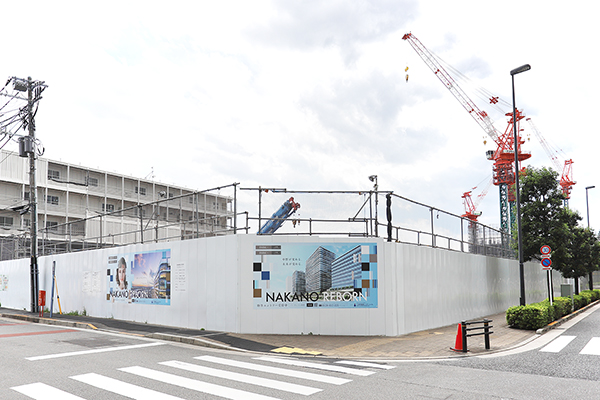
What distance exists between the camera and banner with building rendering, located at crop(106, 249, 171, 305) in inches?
666

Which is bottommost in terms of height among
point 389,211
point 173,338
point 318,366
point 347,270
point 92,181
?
point 173,338

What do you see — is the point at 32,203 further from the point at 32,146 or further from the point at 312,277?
the point at 312,277

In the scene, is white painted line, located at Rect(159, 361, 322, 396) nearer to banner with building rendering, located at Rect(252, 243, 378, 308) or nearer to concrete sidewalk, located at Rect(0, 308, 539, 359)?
concrete sidewalk, located at Rect(0, 308, 539, 359)

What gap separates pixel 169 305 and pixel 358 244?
735 centimetres

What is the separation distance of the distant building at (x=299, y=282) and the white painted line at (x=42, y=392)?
7.87m

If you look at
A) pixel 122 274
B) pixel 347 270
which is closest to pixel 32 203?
pixel 122 274

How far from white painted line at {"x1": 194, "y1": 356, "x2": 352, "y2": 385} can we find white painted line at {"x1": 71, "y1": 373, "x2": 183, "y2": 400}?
8.23 ft

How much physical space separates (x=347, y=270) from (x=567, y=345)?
681cm

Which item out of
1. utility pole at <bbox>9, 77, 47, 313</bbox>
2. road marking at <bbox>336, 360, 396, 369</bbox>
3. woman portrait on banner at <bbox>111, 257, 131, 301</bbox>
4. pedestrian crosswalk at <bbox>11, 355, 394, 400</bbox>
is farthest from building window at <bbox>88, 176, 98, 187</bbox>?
road marking at <bbox>336, 360, 396, 369</bbox>

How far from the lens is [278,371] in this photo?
9.28 metres

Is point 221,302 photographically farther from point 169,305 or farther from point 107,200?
point 107,200

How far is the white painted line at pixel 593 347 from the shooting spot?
Result: 471 inches

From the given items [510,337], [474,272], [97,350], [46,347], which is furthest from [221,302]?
[474,272]

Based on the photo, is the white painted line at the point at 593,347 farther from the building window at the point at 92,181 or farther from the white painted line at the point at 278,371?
the building window at the point at 92,181
